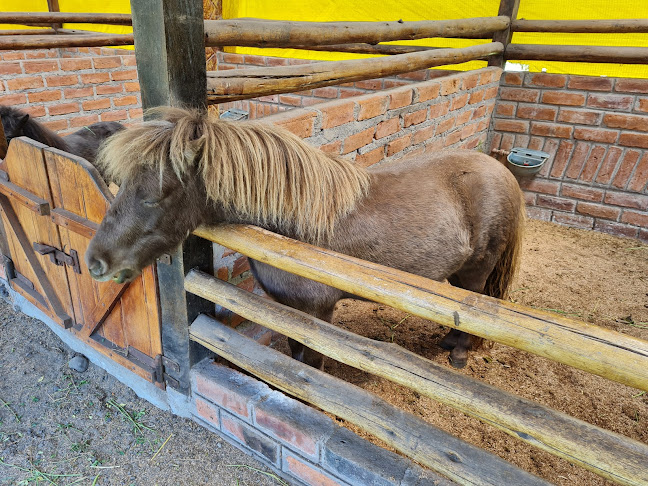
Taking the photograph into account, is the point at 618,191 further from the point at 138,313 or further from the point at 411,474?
the point at 138,313

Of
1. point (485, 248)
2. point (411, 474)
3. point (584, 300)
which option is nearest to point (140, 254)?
point (411, 474)

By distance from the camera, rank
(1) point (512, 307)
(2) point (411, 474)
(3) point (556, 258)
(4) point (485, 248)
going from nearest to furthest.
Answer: (1) point (512, 307) → (2) point (411, 474) → (4) point (485, 248) → (3) point (556, 258)

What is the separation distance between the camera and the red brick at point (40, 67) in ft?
15.3

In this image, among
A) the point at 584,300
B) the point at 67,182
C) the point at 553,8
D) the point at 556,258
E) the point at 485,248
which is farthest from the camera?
the point at 553,8

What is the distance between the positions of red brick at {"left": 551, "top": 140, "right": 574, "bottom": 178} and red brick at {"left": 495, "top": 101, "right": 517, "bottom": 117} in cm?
59

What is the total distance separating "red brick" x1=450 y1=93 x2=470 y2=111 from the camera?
3.66 m

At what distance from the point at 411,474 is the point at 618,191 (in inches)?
155

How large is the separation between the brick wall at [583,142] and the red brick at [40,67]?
4.88 meters

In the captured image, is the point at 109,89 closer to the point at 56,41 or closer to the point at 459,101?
the point at 56,41

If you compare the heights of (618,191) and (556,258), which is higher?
(618,191)

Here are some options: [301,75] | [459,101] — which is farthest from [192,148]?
[459,101]

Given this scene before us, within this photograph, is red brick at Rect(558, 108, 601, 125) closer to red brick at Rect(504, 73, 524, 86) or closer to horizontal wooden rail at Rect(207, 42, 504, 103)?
red brick at Rect(504, 73, 524, 86)

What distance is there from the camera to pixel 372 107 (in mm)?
2691

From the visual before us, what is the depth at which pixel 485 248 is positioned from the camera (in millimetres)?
2369
